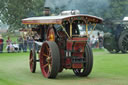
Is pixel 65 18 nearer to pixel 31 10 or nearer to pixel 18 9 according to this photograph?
pixel 18 9

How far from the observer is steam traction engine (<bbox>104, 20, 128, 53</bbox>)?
21.5 metres

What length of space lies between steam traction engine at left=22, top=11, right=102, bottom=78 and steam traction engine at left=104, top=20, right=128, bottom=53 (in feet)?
33.6

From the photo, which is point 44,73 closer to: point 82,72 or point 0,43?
point 82,72

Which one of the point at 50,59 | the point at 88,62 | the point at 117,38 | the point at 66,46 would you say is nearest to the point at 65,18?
the point at 66,46

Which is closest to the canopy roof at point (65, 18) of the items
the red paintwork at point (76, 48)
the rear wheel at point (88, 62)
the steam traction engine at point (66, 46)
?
the steam traction engine at point (66, 46)

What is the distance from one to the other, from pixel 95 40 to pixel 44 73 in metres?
16.1

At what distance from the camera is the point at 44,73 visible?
11258mm

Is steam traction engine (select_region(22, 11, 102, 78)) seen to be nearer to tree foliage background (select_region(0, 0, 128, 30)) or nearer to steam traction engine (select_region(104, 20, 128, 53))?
steam traction engine (select_region(104, 20, 128, 53))

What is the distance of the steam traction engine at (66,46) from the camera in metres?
10.6

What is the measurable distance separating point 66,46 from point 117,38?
1123 cm

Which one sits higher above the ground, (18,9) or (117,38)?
(18,9)

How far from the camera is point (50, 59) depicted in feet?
35.9

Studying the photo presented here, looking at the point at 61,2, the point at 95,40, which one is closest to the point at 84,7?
the point at 95,40

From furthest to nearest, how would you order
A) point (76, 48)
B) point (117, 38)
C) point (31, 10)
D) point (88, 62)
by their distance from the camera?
1. point (31, 10)
2. point (117, 38)
3. point (88, 62)
4. point (76, 48)
